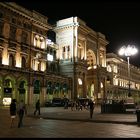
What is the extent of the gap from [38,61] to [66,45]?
48.4 feet

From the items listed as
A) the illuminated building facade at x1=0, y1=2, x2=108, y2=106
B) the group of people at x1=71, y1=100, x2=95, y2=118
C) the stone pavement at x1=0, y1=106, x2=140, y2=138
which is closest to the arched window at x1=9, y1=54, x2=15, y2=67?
the illuminated building facade at x1=0, y1=2, x2=108, y2=106

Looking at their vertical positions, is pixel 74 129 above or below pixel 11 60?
below

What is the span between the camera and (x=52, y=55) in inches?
2662

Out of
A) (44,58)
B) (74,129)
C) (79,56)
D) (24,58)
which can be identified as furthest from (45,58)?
(74,129)

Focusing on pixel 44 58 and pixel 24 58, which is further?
pixel 44 58

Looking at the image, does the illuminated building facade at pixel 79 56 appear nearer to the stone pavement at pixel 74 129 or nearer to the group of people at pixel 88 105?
the group of people at pixel 88 105

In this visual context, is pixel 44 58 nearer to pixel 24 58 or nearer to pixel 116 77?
pixel 24 58

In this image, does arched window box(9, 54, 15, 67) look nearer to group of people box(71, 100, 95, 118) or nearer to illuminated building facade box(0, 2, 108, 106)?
illuminated building facade box(0, 2, 108, 106)

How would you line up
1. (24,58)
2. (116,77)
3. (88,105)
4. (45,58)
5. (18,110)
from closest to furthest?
(18,110)
(88,105)
(24,58)
(45,58)
(116,77)

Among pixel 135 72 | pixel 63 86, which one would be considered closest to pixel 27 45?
pixel 63 86

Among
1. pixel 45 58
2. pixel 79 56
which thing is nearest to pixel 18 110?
pixel 45 58

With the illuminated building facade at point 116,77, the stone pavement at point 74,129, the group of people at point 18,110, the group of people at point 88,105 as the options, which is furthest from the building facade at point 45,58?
the group of people at point 18,110

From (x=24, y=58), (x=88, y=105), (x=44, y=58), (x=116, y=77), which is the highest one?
(x=44, y=58)

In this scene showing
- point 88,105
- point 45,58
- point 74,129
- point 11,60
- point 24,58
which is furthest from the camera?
point 45,58
